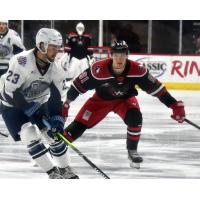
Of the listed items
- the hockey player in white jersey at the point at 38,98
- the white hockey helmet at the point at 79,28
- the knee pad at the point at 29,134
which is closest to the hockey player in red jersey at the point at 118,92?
the hockey player in white jersey at the point at 38,98

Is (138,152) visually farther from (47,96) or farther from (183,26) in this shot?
(183,26)

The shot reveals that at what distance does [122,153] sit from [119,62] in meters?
0.74

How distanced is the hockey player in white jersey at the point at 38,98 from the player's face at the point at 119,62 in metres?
0.35

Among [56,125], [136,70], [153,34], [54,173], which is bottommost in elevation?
[54,173]

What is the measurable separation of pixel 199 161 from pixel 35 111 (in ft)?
3.77

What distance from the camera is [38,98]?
3943mm

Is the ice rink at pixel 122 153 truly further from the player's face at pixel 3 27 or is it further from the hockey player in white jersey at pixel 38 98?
the player's face at pixel 3 27

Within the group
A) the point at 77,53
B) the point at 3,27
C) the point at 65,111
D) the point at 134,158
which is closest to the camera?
the point at 65,111

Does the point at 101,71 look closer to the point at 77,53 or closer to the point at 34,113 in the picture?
the point at 34,113

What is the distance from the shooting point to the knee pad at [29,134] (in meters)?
3.79

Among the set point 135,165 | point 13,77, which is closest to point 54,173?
point 13,77

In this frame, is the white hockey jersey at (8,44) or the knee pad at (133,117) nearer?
the knee pad at (133,117)
